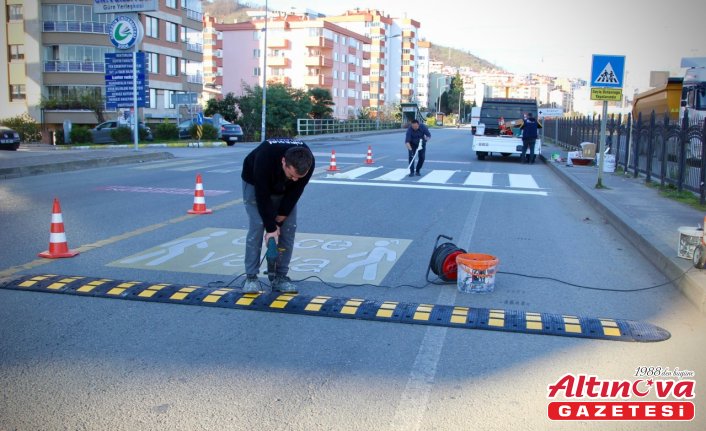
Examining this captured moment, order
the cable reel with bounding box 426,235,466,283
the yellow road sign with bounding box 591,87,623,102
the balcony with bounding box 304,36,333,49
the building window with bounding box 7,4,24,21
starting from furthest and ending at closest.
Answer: the balcony with bounding box 304,36,333,49 → the building window with bounding box 7,4,24,21 → the yellow road sign with bounding box 591,87,623,102 → the cable reel with bounding box 426,235,466,283

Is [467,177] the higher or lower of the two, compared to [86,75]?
lower

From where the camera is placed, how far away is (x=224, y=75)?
316ft

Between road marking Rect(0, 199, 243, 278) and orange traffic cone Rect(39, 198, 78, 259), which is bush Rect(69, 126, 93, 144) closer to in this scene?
road marking Rect(0, 199, 243, 278)

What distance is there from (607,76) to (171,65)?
51.9 meters

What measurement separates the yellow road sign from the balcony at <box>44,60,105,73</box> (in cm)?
4510

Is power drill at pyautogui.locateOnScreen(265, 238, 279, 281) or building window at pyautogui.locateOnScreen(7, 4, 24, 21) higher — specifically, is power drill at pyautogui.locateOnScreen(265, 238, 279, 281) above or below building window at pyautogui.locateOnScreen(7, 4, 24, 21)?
below

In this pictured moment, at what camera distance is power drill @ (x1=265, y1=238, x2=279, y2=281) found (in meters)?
6.05

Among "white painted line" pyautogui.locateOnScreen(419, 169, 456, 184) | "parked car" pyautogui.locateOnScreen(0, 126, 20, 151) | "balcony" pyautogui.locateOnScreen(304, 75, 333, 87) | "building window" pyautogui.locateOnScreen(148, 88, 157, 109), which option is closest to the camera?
"white painted line" pyautogui.locateOnScreen(419, 169, 456, 184)

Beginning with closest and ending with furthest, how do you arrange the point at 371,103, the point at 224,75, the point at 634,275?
1. the point at 634,275
2. the point at 224,75
3. the point at 371,103

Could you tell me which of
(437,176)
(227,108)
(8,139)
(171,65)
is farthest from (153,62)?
(437,176)

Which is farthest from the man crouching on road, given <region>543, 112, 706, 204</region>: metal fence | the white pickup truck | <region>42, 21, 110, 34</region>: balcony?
<region>42, 21, 110, 34</region>: balcony

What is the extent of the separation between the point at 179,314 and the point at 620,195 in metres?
11.3

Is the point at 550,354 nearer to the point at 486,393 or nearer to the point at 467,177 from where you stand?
the point at 486,393

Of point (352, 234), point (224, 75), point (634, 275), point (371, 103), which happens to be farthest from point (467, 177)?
point (371, 103)
